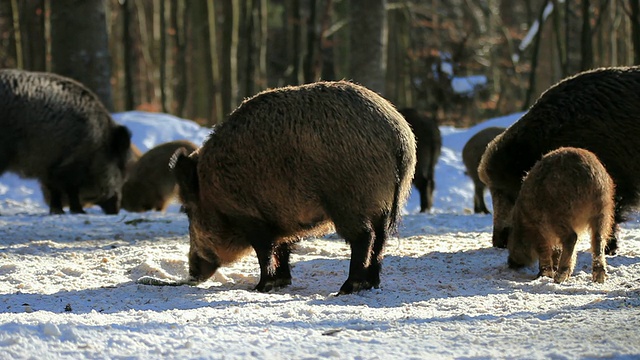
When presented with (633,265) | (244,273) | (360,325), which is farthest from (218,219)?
(633,265)

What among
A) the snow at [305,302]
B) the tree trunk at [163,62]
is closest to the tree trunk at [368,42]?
the snow at [305,302]

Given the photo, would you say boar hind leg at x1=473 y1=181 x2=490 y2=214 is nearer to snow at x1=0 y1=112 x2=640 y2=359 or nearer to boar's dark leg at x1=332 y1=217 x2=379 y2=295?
snow at x1=0 y1=112 x2=640 y2=359

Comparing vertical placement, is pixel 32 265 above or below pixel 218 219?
below

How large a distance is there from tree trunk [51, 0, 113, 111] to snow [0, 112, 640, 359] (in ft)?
19.9

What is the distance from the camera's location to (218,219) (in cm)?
674

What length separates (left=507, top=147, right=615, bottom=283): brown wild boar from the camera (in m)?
6.71

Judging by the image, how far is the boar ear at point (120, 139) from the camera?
1221cm

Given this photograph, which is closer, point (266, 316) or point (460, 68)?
point (266, 316)

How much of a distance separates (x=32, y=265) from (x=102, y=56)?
30.6 ft

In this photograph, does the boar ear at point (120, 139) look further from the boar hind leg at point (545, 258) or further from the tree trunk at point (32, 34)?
the tree trunk at point (32, 34)

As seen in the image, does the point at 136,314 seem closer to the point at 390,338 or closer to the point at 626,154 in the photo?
the point at 390,338

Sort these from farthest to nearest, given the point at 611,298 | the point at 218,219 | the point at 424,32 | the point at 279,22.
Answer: the point at 279,22 → the point at 424,32 → the point at 218,219 → the point at 611,298

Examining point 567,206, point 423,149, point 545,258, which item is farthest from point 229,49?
point 567,206

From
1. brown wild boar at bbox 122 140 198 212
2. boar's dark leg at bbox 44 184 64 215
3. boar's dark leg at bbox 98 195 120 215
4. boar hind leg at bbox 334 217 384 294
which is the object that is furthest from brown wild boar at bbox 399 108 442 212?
boar hind leg at bbox 334 217 384 294
